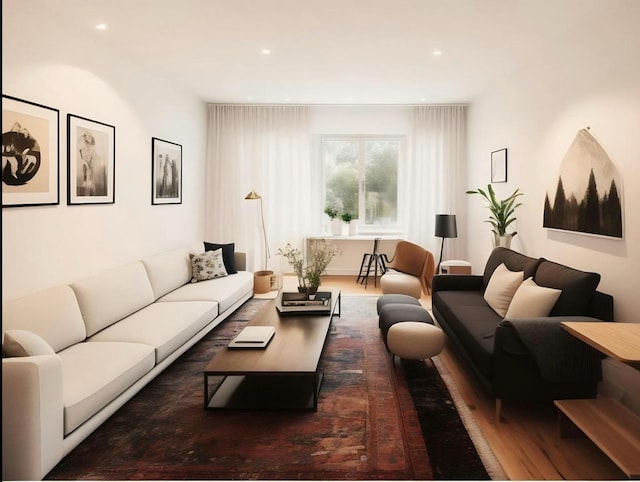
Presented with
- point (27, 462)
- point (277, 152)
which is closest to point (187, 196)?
point (277, 152)

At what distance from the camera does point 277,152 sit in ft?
23.9

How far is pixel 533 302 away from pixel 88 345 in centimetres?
303

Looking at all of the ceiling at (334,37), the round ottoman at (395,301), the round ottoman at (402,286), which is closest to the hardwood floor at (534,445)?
the round ottoman at (395,301)

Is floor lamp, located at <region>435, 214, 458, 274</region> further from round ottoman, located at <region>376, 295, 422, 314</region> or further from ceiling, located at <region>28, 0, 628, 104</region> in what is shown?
round ottoman, located at <region>376, 295, 422, 314</region>

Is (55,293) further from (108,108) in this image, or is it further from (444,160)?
(444,160)

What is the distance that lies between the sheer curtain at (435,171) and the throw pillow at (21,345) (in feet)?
18.7

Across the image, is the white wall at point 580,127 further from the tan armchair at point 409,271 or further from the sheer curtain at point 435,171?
the sheer curtain at point 435,171

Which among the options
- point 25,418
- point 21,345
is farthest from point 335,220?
point 25,418

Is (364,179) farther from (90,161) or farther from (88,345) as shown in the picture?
(88,345)

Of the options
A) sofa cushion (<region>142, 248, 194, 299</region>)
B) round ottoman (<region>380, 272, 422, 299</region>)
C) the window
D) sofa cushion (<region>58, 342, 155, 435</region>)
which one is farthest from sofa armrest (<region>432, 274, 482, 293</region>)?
the window

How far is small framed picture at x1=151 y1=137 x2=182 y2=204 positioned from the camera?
525 cm

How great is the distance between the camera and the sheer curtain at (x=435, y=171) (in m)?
7.12

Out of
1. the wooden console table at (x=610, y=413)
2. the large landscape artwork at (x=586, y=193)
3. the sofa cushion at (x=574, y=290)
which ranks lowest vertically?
the wooden console table at (x=610, y=413)

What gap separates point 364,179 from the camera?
7602mm
